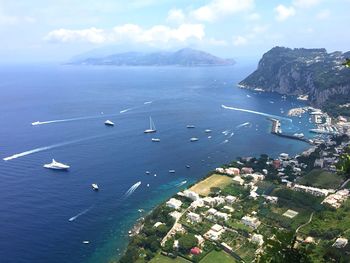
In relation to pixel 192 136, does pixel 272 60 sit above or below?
above

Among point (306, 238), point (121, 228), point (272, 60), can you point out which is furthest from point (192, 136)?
point (272, 60)

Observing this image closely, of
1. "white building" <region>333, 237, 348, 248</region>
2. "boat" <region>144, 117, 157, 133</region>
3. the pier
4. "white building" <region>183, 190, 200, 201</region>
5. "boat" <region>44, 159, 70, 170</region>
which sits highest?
"boat" <region>144, 117, 157, 133</region>

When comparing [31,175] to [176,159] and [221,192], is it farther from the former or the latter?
[221,192]

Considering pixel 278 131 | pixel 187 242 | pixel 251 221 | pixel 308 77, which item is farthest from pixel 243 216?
pixel 308 77

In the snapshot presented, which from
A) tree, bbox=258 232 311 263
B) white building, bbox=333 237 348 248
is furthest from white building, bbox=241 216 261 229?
tree, bbox=258 232 311 263

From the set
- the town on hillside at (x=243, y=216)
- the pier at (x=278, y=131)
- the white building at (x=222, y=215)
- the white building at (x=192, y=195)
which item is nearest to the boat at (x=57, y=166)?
the town on hillside at (x=243, y=216)

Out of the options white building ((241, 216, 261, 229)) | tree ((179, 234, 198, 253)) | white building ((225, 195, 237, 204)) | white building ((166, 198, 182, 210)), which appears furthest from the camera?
white building ((225, 195, 237, 204))

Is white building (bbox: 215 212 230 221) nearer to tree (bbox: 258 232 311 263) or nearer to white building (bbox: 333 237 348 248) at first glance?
white building (bbox: 333 237 348 248)
